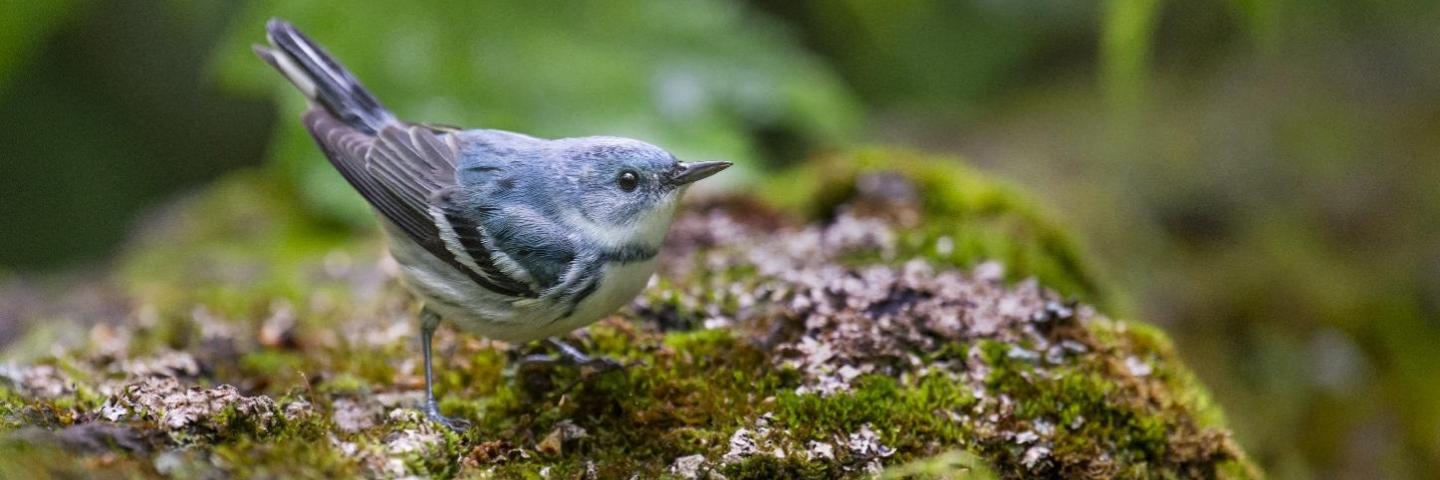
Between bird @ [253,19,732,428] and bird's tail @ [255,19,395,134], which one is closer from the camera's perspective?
bird @ [253,19,732,428]

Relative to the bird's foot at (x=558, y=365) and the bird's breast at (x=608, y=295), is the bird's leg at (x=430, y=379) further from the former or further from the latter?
the bird's breast at (x=608, y=295)

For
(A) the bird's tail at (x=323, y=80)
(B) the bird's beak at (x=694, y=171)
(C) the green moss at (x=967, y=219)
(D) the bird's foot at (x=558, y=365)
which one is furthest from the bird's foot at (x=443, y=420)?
(C) the green moss at (x=967, y=219)

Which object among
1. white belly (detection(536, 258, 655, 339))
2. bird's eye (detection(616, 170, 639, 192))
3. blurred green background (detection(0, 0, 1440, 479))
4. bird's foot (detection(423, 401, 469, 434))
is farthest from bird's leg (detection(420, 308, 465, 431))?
blurred green background (detection(0, 0, 1440, 479))

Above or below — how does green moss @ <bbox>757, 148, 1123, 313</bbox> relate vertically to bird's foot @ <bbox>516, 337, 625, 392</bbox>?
above

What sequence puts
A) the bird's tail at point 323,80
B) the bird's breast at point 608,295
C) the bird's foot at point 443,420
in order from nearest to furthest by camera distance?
the bird's foot at point 443,420, the bird's breast at point 608,295, the bird's tail at point 323,80

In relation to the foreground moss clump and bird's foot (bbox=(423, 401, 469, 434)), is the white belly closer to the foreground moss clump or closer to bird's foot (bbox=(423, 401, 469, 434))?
the foreground moss clump

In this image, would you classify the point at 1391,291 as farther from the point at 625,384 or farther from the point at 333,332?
the point at 333,332

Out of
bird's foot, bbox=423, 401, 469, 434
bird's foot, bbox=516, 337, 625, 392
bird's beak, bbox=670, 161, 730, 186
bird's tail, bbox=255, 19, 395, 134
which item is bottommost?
bird's foot, bbox=423, 401, 469, 434
